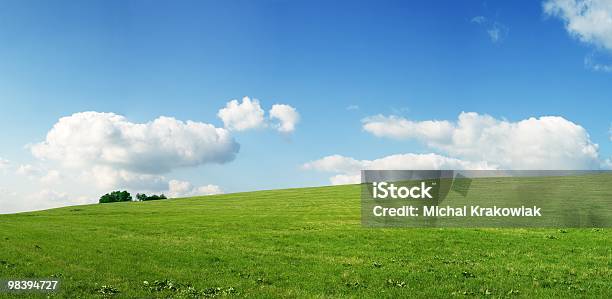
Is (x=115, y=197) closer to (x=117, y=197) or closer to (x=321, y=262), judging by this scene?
(x=117, y=197)

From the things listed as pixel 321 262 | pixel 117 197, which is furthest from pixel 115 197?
pixel 321 262

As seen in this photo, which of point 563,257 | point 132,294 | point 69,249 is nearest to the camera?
point 132,294

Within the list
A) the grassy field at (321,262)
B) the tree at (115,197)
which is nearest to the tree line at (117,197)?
the tree at (115,197)

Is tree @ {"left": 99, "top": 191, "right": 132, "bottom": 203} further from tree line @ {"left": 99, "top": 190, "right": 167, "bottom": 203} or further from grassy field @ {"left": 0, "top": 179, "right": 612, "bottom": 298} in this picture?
grassy field @ {"left": 0, "top": 179, "right": 612, "bottom": 298}

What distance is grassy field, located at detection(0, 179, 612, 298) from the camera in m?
20.2

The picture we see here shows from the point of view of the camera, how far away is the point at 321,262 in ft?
87.8

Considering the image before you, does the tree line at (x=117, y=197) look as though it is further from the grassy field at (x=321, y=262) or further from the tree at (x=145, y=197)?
the grassy field at (x=321, y=262)

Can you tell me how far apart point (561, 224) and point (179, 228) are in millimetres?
33539

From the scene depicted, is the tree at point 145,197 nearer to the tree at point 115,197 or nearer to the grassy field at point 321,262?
the tree at point 115,197

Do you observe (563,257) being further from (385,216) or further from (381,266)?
(385,216)

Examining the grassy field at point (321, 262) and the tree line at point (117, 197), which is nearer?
the grassy field at point (321, 262)

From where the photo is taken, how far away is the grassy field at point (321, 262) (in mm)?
20234

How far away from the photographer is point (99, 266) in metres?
25.2

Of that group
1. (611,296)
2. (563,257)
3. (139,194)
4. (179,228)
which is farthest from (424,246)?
(139,194)
